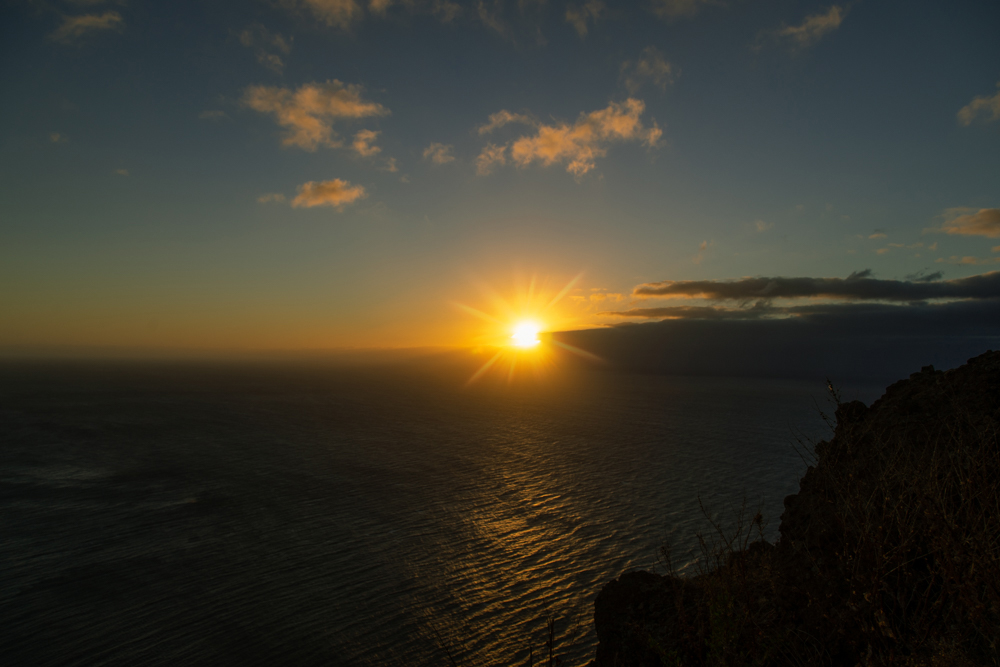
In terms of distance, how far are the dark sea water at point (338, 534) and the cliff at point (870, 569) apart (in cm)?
831

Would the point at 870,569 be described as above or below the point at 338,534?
above

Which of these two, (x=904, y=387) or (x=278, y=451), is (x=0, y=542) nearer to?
(x=278, y=451)

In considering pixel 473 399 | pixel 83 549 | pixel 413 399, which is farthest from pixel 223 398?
pixel 83 549

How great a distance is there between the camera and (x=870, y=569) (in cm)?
513

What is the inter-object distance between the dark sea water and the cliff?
8.31 m

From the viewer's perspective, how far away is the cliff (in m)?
5.17

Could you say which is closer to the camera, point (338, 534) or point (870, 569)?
point (870, 569)

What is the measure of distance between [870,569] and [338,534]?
83.3ft

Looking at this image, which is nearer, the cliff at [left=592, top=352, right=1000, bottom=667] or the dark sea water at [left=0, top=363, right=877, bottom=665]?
the cliff at [left=592, top=352, right=1000, bottom=667]

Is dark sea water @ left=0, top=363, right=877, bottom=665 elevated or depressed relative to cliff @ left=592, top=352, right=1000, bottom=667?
depressed

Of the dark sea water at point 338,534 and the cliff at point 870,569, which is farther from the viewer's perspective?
the dark sea water at point 338,534

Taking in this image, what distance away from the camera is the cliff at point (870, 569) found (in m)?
5.17

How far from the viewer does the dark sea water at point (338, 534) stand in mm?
16344

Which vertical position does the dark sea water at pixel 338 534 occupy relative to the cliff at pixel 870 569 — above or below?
below
